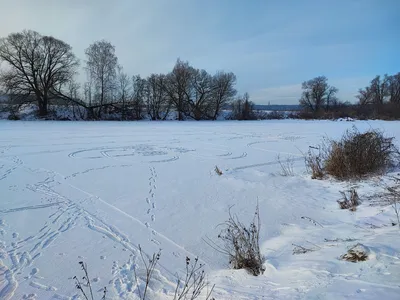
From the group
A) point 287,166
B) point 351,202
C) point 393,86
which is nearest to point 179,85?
point 287,166

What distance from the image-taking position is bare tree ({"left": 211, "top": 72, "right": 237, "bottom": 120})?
40.3 metres

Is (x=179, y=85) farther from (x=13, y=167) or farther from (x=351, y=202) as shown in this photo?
(x=351, y=202)

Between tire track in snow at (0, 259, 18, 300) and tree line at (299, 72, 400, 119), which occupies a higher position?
tree line at (299, 72, 400, 119)

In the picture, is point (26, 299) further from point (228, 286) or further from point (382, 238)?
point (382, 238)

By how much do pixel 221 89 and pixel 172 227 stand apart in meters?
37.8

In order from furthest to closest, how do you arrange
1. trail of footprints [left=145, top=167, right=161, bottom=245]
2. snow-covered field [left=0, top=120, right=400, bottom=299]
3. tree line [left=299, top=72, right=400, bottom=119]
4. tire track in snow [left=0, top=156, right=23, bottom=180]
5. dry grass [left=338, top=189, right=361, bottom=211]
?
1. tree line [left=299, top=72, right=400, bottom=119]
2. tire track in snow [left=0, top=156, right=23, bottom=180]
3. dry grass [left=338, top=189, right=361, bottom=211]
4. trail of footprints [left=145, top=167, right=161, bottom=245]
5. snow-covered field [left=0, top=120, right=400, bottom=299]

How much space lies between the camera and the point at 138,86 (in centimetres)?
3519

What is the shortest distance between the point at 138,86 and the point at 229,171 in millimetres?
29710

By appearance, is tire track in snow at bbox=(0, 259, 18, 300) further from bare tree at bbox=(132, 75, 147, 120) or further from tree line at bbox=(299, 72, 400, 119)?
tree line at bbox=(299, 72, 400, 119)

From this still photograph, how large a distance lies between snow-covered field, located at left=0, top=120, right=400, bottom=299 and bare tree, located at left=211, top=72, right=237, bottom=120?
32196mm

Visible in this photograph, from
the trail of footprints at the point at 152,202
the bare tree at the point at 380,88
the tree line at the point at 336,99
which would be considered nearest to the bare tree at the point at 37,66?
the trail of footprints at the point at 152,202

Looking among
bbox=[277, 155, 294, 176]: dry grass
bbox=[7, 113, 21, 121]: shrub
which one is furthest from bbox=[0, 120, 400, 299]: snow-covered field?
bbox=[7, 113, 21, 121]: shrub

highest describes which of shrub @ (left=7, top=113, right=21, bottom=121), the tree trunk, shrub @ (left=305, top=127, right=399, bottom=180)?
the tree trunk

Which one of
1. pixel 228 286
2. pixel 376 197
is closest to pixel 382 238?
pixel 228 286
